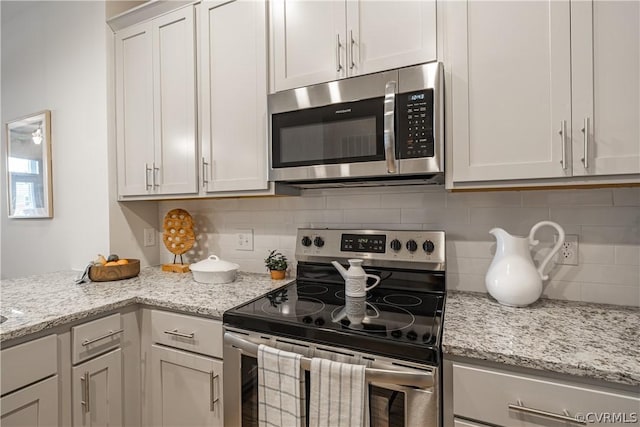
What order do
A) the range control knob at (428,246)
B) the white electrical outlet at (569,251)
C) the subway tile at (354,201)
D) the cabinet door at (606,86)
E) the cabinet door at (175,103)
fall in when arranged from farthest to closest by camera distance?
1. the cabinet door at (175,103)
2. the subway tile at (354,201)
3. the range control knob at (428,246)
4. the white electrical outlet at (569,251)
5. the cabinet door at (606,86)

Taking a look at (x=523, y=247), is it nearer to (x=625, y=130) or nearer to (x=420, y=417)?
(x=625, y=130)

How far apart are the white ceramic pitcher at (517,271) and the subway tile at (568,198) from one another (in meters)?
0.13

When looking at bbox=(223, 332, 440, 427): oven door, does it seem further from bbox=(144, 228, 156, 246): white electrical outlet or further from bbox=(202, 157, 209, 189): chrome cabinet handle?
bbox=(144, 228, 156, 246): white electrical outlet

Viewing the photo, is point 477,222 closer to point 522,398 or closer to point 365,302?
point 365,302

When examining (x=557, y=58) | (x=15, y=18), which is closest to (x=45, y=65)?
(x=15, y=18)

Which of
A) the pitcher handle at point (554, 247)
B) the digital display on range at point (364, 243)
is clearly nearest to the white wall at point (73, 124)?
the digital display on range at point (364, 243)

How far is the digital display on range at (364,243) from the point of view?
1609 mm

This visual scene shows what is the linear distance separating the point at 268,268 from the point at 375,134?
98cm

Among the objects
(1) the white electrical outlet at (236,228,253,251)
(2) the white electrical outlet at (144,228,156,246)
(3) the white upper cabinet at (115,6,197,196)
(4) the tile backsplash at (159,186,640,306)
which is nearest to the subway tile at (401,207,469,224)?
(4) the tile backsplash at (159,186,640,306)

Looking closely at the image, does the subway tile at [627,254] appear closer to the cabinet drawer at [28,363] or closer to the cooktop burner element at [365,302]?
the cooktop burner element at [365,302]

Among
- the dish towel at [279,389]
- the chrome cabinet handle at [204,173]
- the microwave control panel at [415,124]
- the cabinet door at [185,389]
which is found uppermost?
the microwave control panel at [415,124]

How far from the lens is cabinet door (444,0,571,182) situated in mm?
1117

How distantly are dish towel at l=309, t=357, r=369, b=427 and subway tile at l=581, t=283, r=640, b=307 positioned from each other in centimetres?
103

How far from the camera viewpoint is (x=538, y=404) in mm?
877
